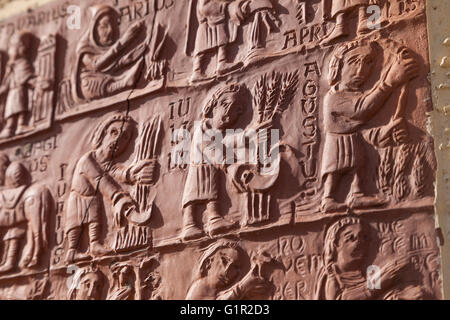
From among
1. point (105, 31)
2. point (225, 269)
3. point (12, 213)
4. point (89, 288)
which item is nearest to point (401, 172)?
point (225, 269)

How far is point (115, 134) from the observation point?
563 centimetres

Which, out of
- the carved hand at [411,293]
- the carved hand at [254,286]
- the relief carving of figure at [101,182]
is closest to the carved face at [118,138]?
the relief carving of figure at [101,182]

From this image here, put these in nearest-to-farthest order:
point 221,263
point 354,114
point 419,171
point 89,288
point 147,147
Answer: point 419,171 → point 354,114 → point 221,263 → point 89,288 → point 147,147

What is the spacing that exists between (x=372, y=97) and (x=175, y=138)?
4.20 ft

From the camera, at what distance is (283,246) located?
480cm

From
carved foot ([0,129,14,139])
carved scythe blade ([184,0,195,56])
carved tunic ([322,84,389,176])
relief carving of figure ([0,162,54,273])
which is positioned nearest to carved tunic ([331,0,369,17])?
carved tunic ([322,84,389,176])

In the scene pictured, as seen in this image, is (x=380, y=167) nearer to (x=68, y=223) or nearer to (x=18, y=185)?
(x=68, y=223)

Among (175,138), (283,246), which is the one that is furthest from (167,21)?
(283,246)

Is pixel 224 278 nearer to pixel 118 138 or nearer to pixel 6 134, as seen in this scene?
pixel 118 138

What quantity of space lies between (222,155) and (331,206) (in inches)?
30.5

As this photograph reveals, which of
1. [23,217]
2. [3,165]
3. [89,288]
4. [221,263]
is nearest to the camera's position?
[221,263]

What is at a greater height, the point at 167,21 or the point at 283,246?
the point at 167,21

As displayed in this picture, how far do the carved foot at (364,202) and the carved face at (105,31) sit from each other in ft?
7.20

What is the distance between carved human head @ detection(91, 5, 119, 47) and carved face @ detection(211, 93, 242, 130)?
3.80 feet
